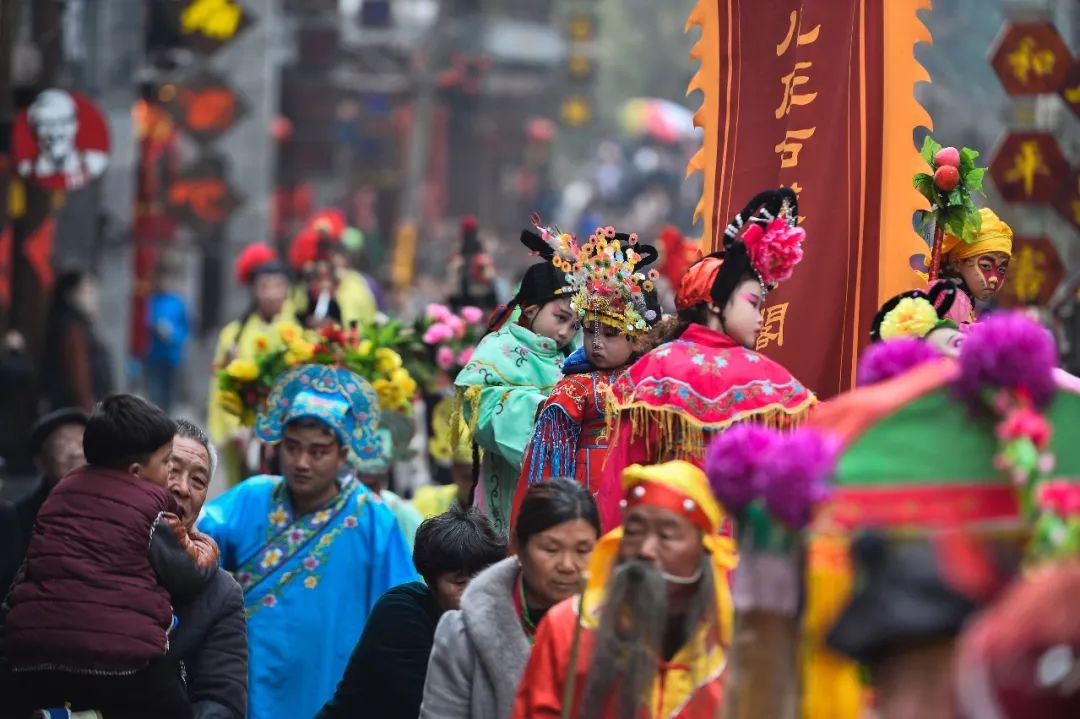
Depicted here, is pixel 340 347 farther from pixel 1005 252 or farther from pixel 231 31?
pixel 231 31

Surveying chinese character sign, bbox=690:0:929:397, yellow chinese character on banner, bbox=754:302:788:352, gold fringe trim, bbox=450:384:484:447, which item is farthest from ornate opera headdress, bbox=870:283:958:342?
gold fringe trim, bbox=450:384:484:447

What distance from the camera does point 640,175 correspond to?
5662 centimetres

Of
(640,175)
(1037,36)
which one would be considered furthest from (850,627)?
(640,175)

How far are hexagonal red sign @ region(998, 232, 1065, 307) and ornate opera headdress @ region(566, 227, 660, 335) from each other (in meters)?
6.63

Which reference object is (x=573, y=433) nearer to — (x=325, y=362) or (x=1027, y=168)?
(x=325, y=362)

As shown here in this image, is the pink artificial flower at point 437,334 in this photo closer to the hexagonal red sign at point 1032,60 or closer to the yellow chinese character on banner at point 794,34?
the yellow chinese character on banner at point 794,34

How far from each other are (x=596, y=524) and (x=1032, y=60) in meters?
9.59

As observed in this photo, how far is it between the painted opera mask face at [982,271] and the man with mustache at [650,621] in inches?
123

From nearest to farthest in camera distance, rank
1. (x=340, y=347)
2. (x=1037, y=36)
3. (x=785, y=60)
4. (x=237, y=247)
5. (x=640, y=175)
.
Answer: (x=785, y=60) → (x=340, y=347) → (x=1037, y=36) → (x=237, y=247) → (x=640, y=175)

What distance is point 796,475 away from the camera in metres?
4.09

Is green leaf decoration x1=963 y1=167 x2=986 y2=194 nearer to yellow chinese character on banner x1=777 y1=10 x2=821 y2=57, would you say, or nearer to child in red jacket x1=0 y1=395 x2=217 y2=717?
yellow chinese character on banner x1=777 y1=10 x2=821 y2=57

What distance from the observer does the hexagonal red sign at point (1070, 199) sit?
14773mm

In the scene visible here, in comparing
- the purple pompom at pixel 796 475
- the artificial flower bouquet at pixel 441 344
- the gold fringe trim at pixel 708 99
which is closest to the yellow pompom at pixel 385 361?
the artificial flower bouquet at pixel 441 344

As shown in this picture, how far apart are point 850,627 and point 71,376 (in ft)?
50.6
